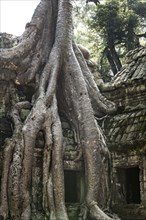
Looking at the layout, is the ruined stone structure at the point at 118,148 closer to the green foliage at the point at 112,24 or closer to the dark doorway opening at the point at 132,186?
the dark doorway opening at the point at 132,186

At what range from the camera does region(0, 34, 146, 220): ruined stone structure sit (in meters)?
7.41

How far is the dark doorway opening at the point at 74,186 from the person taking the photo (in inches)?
300

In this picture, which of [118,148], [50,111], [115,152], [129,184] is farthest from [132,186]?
[50,111]

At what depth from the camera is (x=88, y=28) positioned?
20250mm

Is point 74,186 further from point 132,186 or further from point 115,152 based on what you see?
point 132,186

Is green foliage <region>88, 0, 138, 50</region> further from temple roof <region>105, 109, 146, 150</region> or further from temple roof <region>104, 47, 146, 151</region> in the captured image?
temple roof <region>105, 109, 146, 150</region>

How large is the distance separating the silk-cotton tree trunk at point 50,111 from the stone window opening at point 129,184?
1071mm

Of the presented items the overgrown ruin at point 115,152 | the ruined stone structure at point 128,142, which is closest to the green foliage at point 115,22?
the ruined stone structure at point 128,142

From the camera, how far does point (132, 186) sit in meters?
9.09

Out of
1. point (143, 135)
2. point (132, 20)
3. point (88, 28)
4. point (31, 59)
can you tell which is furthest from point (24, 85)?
point (88, 28)

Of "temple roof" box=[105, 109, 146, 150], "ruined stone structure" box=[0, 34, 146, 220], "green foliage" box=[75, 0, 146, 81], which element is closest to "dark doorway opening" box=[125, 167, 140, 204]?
"ruined stone structure" box=[0, 34, 146, 220]

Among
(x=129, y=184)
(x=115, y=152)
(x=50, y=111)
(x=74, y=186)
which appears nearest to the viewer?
(x=50, y=111)

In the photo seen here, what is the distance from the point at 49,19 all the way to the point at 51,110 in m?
2.49

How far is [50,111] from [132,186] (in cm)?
284
